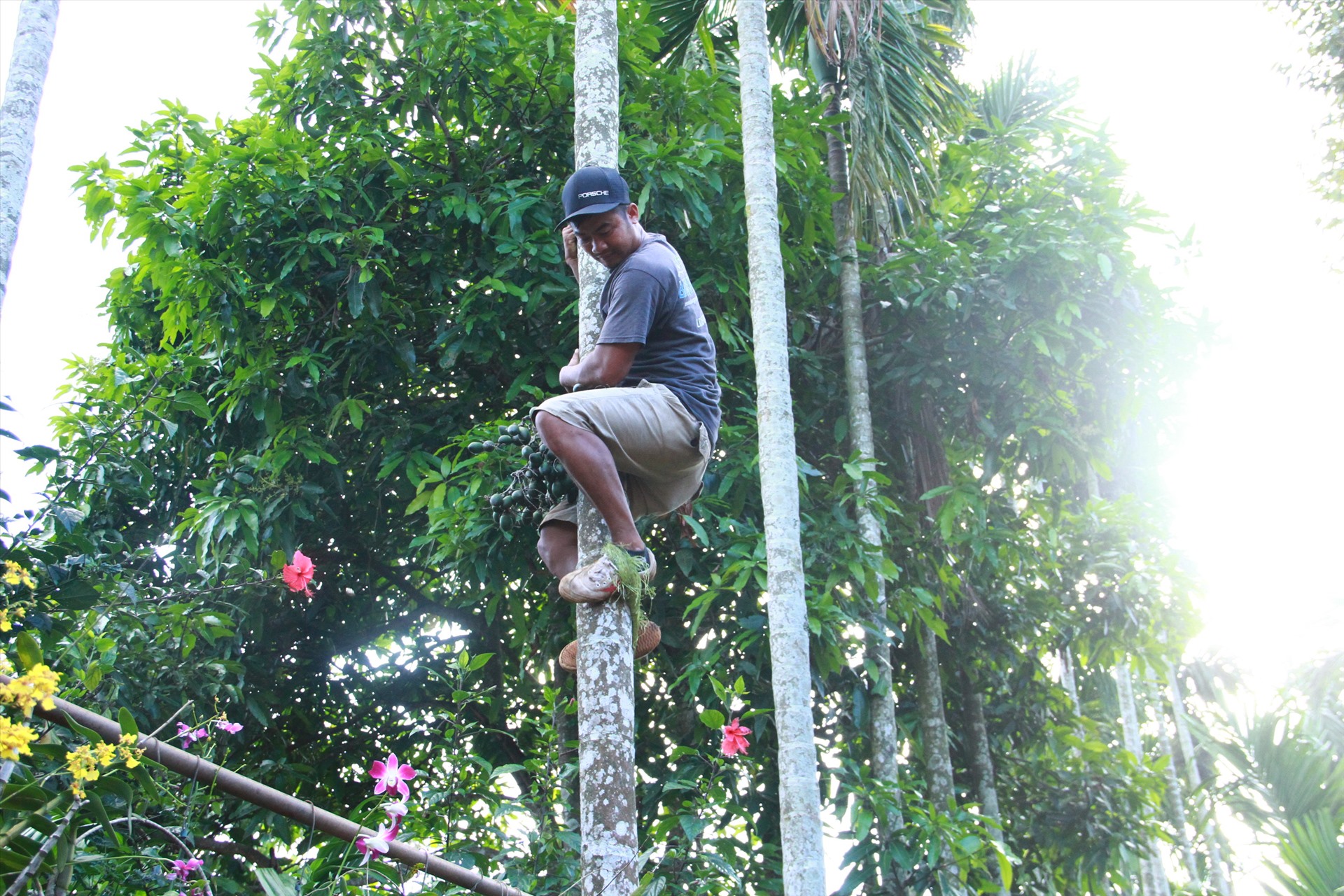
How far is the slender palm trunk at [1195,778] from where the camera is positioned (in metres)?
9.85

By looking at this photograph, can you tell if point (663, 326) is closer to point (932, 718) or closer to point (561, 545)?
point (561, 545)

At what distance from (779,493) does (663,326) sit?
1549 millimetres

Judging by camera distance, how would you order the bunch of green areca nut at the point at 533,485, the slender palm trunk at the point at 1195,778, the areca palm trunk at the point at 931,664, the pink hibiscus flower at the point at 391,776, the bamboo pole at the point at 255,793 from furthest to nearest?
the slender palm trunk at the point at 1195,778 → the areca palm trunk at the point at 931,664 → the bunch of green areca nut at the point at 533,485 → the pink hibiscus flower at the point at 391,776 → the bamboo pole at the point at 255,793

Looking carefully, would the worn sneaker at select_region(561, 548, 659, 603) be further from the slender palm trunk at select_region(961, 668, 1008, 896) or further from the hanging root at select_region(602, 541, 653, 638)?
the slender palm trunk at select_region(961, 668, 1008, 896)

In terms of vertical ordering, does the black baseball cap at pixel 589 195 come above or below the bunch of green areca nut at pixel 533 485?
above

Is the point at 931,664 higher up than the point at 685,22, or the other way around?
the point at 685,22

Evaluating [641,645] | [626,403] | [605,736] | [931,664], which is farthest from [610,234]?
[931,664]

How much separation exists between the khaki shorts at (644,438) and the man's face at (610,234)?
1.21ft

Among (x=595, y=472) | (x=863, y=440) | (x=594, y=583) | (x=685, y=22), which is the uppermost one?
(x=685, y=22)

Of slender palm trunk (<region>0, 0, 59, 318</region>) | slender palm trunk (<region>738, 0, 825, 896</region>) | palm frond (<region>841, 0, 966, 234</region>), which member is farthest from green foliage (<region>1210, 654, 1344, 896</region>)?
slender palm trunk (<region>0, 0, 59, 318</region>)

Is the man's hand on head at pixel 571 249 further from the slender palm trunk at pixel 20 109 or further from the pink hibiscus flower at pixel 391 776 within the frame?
the slender palm trunk at pixel 20 109

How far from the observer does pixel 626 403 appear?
10.7ft

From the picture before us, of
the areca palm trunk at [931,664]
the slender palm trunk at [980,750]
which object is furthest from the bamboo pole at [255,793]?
the slender palm trunk at [980,750]

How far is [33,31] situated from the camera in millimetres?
3752
